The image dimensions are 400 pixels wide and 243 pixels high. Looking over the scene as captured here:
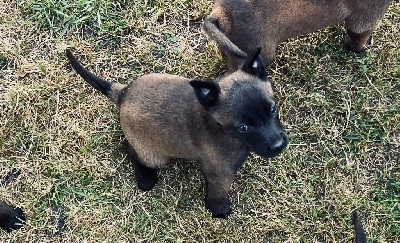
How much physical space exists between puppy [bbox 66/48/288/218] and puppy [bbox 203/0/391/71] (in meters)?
0.42

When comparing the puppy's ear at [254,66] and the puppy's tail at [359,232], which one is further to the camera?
the puppy's tail at [359,232]

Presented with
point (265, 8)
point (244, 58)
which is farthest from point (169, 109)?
point (265, 8)

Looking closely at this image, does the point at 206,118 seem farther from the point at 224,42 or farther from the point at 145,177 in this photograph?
the point at 145,177

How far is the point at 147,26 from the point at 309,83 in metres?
1.83

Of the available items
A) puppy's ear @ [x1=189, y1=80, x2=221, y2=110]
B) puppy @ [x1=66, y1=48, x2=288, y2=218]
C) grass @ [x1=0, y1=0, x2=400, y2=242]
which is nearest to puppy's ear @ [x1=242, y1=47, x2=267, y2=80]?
puppy @ [x1=66, y1=48, x2=288, y2=218]

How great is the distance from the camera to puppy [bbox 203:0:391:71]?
537cm

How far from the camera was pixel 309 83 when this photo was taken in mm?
6355

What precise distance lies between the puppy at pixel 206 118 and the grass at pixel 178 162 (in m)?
0.62

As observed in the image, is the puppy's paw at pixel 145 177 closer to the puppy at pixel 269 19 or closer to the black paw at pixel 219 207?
the black paw at pixel 219 207

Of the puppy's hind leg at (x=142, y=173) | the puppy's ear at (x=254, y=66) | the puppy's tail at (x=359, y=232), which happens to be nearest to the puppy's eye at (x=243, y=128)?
the puppy's ear at (x=254, y=66)

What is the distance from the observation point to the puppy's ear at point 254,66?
4.96 m

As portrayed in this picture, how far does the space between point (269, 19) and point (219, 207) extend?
186 centimetres

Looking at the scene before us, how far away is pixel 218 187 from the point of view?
5625 mm

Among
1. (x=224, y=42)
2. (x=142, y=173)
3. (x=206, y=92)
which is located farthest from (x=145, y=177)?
(x=224, y=42)
